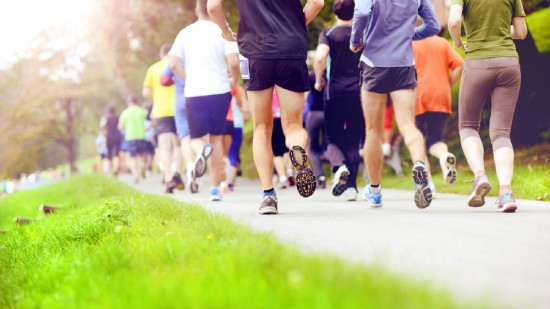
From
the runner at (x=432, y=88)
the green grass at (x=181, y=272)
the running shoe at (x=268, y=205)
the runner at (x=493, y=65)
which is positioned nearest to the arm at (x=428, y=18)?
the runner at (x=493, y=65)

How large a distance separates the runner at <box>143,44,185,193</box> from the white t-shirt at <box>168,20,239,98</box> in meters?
2.83

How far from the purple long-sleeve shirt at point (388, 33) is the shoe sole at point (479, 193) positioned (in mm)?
1317

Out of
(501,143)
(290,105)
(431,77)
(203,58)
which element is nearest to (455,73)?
(431,77)

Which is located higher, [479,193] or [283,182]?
[479,193]

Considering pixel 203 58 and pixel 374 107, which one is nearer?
pixel 374 107

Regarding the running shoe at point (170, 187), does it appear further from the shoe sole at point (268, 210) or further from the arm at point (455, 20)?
the arm at point (455, 20)

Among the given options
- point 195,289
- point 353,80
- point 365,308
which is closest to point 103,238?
point 195,289

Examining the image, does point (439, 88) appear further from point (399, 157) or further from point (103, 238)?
point (103, 238)

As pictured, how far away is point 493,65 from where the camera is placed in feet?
22.0

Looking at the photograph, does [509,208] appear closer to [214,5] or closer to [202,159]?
[214,5]

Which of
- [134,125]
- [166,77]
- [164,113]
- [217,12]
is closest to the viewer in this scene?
[217,12]

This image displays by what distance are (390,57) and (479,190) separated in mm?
1455

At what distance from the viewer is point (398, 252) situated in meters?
4.20

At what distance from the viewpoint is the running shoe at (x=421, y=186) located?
6.55 metres
